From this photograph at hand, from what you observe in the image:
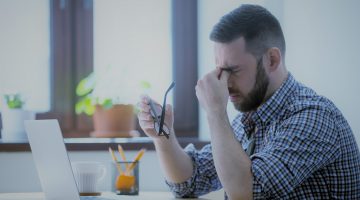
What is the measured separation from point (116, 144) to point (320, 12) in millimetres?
1000

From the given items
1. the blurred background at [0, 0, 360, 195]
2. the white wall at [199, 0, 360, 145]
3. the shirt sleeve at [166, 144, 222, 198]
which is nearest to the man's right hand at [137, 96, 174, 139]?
the shirt sleeve at [166, 144, 222, 198]

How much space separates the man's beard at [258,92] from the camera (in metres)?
1.79

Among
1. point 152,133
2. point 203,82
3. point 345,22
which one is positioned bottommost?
point 152,133

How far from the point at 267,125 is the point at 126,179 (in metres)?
0.62

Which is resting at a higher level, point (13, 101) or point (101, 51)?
point (101, 51)

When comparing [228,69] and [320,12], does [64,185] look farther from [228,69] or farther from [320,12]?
[320,12]

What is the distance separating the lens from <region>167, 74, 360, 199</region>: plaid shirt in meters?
1.58

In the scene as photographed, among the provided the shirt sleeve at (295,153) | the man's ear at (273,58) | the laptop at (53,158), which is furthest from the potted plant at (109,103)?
the shirt sleeve at (295,153)

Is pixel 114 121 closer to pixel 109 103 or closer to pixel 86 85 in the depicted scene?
pixel 109 103

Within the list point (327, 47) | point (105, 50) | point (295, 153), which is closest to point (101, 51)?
point (105, 50)

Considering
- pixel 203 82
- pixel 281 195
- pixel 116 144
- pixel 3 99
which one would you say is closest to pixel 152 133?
pixel 203 82

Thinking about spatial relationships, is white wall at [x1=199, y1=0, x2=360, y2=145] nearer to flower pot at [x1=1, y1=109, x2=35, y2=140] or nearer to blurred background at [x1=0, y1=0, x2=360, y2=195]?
blurred background at [x1=0, y1=0, x2=360, y2=195]

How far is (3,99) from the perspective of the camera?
9.46 feet

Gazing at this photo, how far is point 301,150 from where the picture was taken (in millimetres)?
1601
